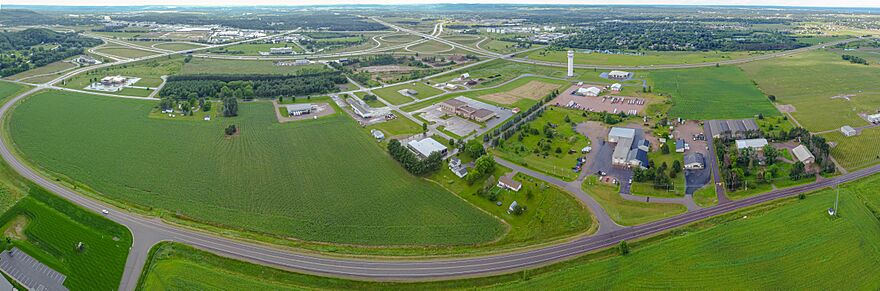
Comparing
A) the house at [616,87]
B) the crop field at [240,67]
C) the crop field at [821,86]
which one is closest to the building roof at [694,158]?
the crop field at [821,86]

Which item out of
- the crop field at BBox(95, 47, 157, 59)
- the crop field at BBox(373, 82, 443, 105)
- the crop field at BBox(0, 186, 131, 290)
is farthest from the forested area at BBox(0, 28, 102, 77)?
the crop field at BBox(373, 82, 443, 105)

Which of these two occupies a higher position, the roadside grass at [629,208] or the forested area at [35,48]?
the forested area at [35,48]

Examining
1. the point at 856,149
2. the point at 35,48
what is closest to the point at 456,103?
the point at 856,149

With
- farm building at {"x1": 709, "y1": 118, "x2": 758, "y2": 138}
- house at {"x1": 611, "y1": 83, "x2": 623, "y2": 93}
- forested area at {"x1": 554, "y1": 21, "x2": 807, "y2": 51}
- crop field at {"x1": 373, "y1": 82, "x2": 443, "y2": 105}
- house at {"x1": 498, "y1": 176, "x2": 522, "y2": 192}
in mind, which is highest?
forested area at {"x1": 554, "y1": 21, "x2": 807, "y2": 51}

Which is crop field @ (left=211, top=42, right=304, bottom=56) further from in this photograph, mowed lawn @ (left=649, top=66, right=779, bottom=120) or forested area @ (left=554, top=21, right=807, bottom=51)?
mowed lawn @ (left=649, top=66, right=779, bottom=120)

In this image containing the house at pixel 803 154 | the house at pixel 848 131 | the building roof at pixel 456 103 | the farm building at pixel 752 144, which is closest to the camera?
the house at pixel 803 154

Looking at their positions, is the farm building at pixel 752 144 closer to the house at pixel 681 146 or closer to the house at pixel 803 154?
the house at pixel 803 154

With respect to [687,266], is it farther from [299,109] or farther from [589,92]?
[299,109]
